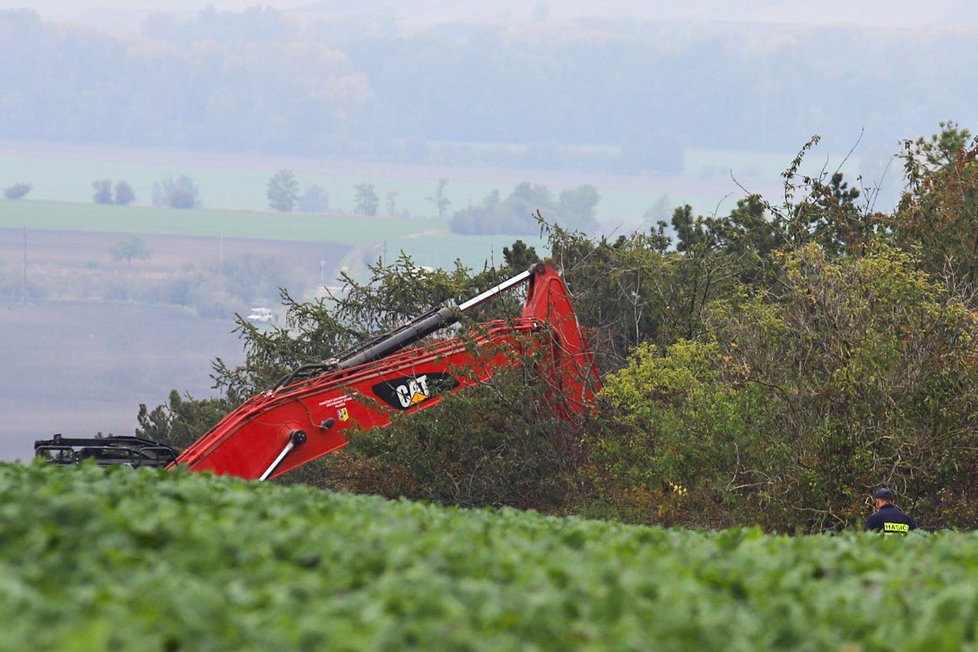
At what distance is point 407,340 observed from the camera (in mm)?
26828

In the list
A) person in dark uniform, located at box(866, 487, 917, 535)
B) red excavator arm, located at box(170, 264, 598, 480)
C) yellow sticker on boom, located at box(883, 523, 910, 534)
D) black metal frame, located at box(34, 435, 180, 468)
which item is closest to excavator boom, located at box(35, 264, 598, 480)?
red excavator arm, located at box(170, 264, 598, 480)

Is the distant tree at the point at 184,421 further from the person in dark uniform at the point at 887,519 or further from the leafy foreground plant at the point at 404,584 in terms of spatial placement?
the leafy foreground plant at the point at 404,584

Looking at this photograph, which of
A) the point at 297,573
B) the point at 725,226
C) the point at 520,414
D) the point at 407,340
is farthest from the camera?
the point at 725,226

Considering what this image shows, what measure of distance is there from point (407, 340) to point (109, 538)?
58.1ft

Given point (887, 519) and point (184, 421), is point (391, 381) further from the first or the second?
point (184, 421)

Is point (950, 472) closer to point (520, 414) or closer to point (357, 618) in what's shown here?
point (520, 414)

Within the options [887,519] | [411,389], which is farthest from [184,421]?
[887,519]

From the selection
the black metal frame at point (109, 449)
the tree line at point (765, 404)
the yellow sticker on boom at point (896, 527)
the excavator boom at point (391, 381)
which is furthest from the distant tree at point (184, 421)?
the yellow sticker on boom at point (896, 527)

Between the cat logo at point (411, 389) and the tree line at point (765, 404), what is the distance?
204 centimetres

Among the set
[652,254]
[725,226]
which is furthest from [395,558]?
[725,226]

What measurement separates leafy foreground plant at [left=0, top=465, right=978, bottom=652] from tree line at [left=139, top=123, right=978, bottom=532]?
40.4 ft

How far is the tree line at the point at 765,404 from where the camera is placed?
24094 millimetres

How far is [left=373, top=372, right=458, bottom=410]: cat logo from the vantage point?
995 inches

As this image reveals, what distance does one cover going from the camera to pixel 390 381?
25453mm
